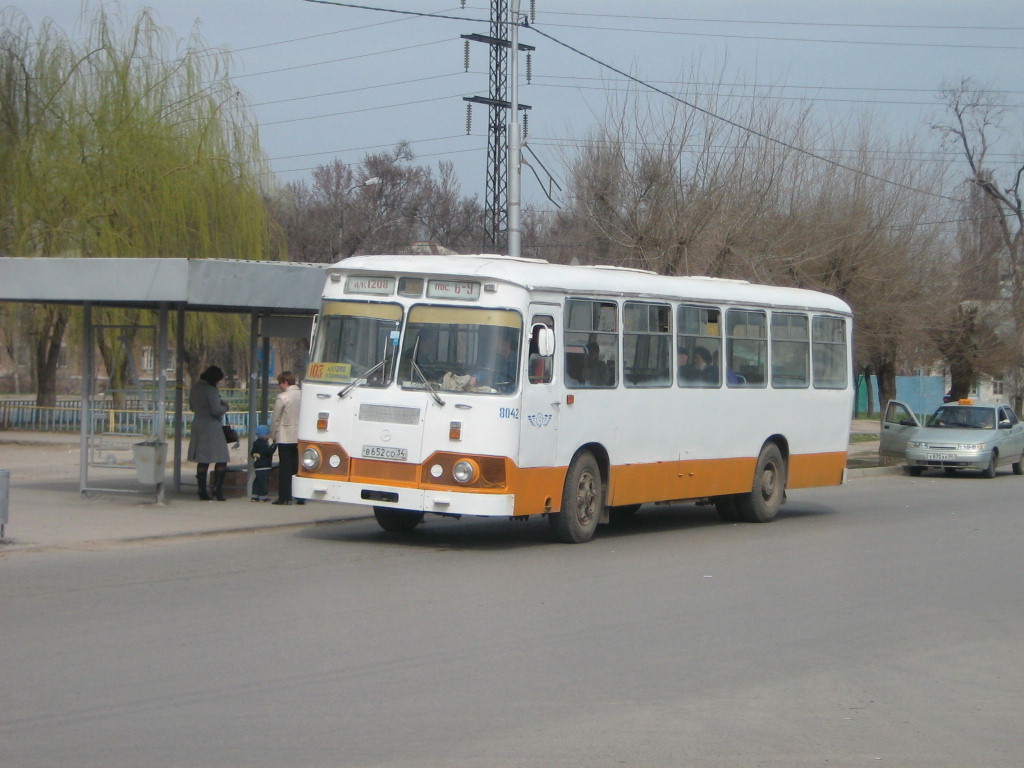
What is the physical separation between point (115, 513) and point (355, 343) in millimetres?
→ 4221

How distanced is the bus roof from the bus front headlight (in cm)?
190

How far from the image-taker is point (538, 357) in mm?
13195

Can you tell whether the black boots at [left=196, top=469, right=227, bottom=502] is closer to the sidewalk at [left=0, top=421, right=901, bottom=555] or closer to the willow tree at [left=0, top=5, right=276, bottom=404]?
the sidewalk at [left=0, top=421, right=901, bottom=555]

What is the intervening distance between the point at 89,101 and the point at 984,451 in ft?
67.0

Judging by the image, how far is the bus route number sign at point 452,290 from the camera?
13133 mm

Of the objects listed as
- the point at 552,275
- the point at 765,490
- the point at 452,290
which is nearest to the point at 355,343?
the point at 452,290

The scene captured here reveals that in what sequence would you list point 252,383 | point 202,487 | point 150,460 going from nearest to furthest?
1. point 150,460
2. point 202,487
3. point 252,383

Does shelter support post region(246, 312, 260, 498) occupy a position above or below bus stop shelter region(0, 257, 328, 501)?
below

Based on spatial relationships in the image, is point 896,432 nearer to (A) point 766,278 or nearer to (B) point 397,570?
(A) point 766,278

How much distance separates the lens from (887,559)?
13516 mm

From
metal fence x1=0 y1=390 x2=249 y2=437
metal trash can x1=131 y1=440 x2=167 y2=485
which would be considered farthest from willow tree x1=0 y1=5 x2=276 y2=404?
metal trash can x1=131 y1=440 x2=167 y2=485

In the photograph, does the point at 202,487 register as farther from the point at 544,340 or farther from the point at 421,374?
the point at 544,340

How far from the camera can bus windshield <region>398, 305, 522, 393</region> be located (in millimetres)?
12930

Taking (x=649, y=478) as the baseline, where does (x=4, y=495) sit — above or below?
below
